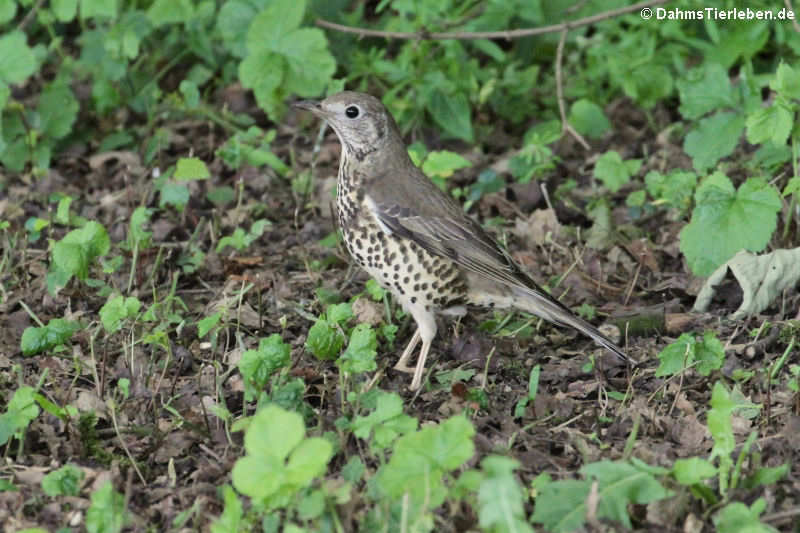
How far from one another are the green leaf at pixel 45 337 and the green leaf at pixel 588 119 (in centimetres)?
369

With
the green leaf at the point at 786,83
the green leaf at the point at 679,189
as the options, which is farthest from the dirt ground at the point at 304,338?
the green leaf at the point at 786,83

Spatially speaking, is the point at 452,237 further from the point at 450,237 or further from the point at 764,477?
the point at 764,477

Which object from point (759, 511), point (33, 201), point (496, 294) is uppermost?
point (759, 511)

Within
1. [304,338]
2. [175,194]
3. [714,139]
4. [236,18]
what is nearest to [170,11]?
[236,18]

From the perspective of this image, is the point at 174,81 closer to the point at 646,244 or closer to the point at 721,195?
the point at 646,244

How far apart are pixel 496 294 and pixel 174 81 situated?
12.1 feet

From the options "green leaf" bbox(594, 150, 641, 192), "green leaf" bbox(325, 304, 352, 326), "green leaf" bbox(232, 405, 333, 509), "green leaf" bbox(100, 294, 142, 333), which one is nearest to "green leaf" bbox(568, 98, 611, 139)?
"green leaf" bbox(594, 150, 641, 192)

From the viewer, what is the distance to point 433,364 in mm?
5332

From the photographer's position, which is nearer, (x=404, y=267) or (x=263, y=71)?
(x=404, y=267)

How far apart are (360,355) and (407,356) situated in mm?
1092

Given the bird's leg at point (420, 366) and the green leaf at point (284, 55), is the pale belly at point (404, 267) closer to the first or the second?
the bird's leg at point (420, 366)

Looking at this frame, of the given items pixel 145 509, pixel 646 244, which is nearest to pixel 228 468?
pixel 145 509

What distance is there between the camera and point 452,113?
23.6 feet

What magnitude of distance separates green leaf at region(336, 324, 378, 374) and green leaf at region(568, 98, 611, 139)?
3405 millimetres
